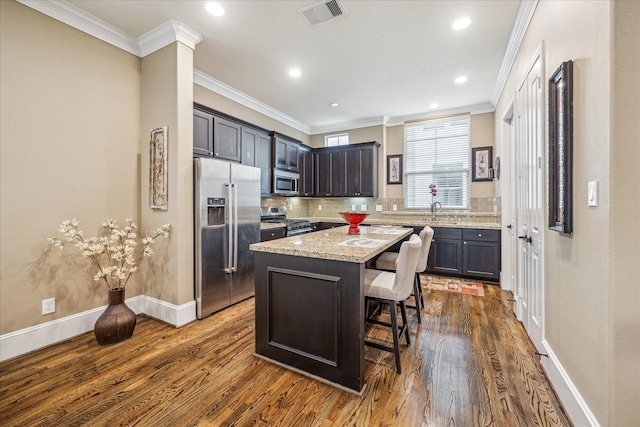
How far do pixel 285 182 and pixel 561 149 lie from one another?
160 inches

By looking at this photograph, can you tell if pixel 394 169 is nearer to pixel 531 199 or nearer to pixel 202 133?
pixel 531 199

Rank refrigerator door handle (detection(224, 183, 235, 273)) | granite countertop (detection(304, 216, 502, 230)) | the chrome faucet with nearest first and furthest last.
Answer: refrigerator door handle (detection(224, 183, 235, 273)) → granite countertop (detection(304, 216, 502, 230)) → the chrome faucet

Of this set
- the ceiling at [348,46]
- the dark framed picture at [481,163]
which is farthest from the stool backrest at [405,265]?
the dark framed picture at [481,163]

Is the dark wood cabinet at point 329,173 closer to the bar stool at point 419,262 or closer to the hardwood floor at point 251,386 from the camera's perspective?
the bar stool at point 419,262

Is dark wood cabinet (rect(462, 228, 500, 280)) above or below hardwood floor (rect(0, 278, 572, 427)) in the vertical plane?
above

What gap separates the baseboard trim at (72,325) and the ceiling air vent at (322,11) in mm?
3047

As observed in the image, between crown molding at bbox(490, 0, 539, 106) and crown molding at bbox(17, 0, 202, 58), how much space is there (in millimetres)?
3051

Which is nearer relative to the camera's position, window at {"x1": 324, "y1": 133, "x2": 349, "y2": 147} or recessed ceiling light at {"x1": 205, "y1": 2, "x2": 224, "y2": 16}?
recessed ceiling light at {"x1": 205, "y1": 2, "x2": 224, "y2": 16}

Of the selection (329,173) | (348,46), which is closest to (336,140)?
(329,173)

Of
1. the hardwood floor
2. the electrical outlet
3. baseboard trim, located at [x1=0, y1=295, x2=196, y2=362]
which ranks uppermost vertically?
the electrical outlet

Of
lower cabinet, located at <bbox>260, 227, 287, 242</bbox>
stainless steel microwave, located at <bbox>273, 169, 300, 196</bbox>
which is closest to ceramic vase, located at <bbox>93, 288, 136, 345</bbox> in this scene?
lower cabinet, located at <bbox>260, 227, 287, 242</bbox>

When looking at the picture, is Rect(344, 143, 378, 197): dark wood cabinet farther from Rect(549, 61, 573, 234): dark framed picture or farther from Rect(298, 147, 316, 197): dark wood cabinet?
Rect(549, 61, 573, 234): dark framed picture

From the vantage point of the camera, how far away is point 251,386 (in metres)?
1.79

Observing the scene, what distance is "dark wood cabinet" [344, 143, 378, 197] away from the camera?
5.38 meters
